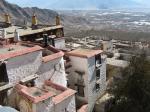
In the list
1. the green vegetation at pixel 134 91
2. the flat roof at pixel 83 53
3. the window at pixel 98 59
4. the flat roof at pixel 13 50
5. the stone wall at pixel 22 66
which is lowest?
the green vegetation at pixel 134 91

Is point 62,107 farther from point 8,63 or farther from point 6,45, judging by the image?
point 6,45

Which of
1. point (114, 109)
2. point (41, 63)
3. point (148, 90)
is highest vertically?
point (41, 63)

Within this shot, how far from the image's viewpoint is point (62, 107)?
72.3ft

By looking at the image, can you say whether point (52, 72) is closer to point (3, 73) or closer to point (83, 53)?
point (3, 73)

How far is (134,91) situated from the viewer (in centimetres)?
2839

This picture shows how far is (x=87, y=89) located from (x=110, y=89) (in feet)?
8.95

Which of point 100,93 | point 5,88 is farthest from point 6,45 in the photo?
point 100,93

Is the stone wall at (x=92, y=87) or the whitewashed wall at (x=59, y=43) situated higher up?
the whitewashed wall at (x=59, y=43)

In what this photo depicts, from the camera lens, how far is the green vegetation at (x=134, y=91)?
27.9 metres

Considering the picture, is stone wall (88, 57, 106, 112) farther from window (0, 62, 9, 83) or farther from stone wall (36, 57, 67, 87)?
window (0, 62, 9, 83)

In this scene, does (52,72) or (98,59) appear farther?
(98,59)

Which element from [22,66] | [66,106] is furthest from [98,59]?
[22,66]

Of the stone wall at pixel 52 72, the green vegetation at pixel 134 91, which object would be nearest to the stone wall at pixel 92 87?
the green vegetation at pixel 134 91

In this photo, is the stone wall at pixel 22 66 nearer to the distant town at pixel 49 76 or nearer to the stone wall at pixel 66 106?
the distant town at pixel 49 76
